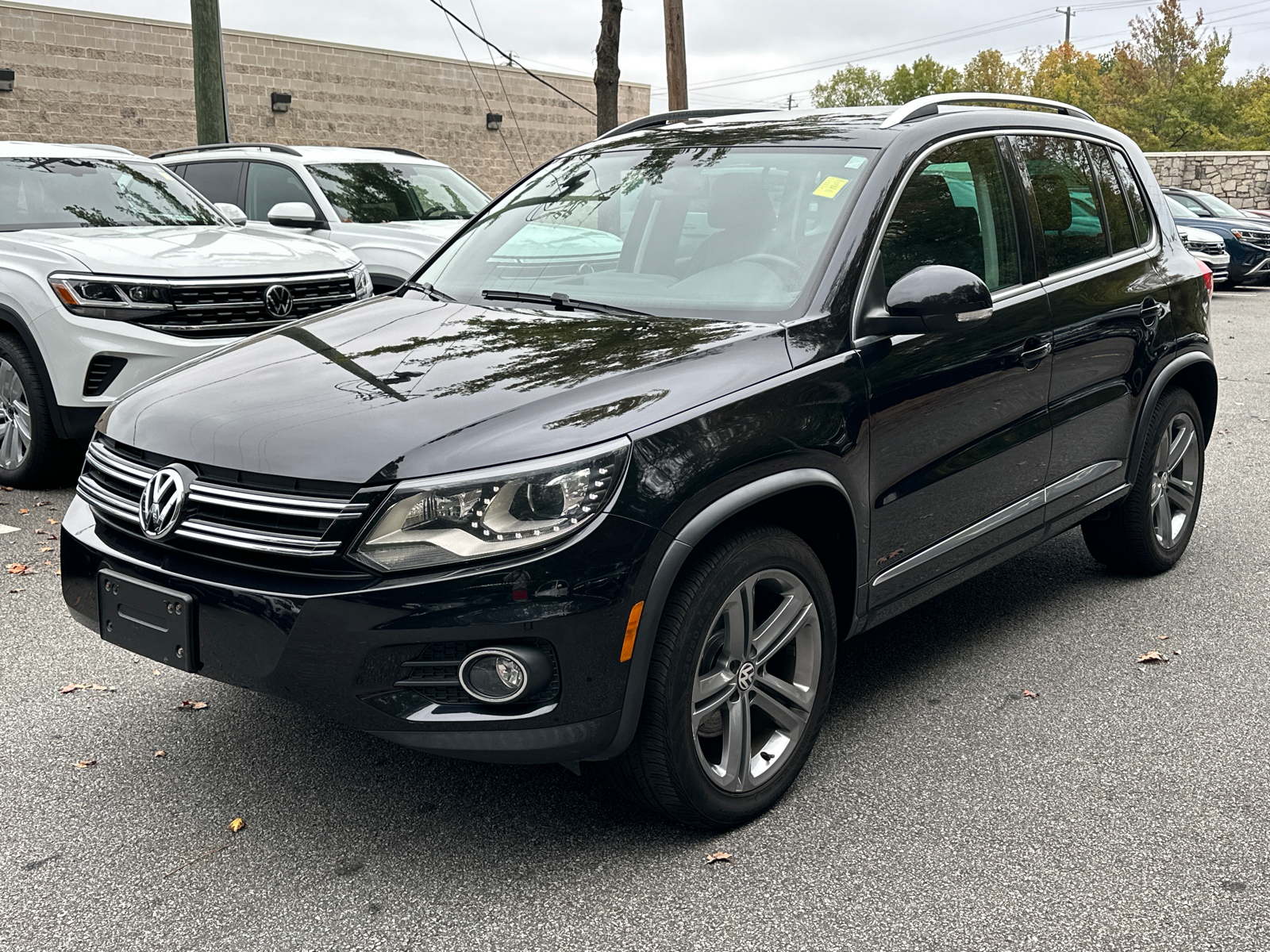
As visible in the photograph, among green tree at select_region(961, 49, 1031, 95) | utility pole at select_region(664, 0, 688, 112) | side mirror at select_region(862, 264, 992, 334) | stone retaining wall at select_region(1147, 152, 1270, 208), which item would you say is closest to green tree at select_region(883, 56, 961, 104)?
green tree at select_region(961, 49, 1031, 95)

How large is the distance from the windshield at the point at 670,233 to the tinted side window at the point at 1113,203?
152 cm

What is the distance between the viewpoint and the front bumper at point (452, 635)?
2684 millimetres

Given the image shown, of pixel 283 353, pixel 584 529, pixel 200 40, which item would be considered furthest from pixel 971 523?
pixel 200 40

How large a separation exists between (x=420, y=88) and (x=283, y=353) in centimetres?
2583

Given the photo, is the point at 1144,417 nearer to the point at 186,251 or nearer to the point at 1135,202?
the point at 1135,202

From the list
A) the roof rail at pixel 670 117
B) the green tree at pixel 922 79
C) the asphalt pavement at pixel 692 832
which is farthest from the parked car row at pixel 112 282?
the green tree at pixel 922 79

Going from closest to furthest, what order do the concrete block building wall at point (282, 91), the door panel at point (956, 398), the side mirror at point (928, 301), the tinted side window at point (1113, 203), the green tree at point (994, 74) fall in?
the side mirror at point (928, 301) < the door panel at point (956, 398) < the tinted side window at point (1113, 203) < the concrete block building wall at point (282, 91) < the green tree at point (994, 74)

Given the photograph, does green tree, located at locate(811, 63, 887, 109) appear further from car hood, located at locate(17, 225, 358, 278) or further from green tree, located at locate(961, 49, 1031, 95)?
car hood, located at locate(17, 225, 358, 278)

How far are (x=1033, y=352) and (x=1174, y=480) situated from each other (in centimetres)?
164

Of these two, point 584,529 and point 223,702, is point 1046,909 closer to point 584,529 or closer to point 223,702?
point 584,529

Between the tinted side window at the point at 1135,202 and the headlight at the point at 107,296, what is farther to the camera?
the headlight at the point at 107,296

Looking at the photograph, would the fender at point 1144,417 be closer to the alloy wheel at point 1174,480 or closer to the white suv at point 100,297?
the alloy wheel at point 1174,480

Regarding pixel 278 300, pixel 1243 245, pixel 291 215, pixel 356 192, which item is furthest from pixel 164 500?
pixel 1243 245

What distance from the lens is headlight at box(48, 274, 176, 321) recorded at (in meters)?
6.32
